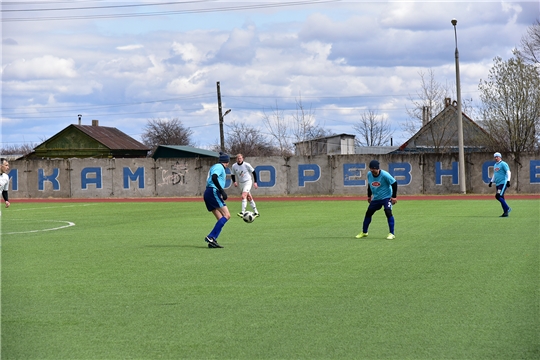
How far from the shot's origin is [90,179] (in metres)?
47.2

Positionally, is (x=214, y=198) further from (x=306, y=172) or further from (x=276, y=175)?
(x=276, y=175)

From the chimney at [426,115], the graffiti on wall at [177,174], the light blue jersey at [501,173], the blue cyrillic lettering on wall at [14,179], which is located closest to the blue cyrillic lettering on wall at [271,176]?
the graffiti on wall at [177,174]

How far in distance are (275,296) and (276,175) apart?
35463 millimetres

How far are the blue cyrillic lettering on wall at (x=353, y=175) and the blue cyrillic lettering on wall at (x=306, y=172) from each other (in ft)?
5.05

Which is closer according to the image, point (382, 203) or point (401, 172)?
point (382, 203)

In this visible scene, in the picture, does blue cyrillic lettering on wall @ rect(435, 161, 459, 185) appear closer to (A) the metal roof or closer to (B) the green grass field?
(B) the green grass field

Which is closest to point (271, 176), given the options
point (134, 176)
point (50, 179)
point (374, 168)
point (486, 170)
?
point (134, 176)

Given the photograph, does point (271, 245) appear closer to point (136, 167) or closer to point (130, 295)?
point (130, 295)

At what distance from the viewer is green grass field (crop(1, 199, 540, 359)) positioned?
6987 millimetres

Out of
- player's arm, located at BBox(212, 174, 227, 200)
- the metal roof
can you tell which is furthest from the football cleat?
the metal roof

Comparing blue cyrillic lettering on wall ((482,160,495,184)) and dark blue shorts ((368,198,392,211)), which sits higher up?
blue cyrillic lettering on wall ((482,160,495,184))

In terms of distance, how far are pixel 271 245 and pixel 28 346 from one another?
893cm

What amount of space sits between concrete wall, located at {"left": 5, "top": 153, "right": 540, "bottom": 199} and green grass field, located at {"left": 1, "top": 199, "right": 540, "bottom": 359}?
79.9 feet

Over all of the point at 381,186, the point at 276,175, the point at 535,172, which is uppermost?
the point at 276,175
